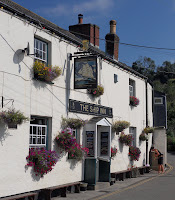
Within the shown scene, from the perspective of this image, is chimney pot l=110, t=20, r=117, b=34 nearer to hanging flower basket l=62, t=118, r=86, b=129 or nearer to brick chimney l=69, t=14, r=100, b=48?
brick chimney l=69, t=14, r=100, b=48

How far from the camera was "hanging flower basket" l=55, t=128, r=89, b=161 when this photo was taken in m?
12.3

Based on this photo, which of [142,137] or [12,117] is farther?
[142,137]

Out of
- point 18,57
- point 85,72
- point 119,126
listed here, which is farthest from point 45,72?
point 119,126

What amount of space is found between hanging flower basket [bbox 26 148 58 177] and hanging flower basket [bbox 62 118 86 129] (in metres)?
1.66

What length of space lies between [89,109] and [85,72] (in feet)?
7.46

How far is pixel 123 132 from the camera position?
18031 millimetres

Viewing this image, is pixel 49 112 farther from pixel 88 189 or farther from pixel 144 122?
pixel 144 122

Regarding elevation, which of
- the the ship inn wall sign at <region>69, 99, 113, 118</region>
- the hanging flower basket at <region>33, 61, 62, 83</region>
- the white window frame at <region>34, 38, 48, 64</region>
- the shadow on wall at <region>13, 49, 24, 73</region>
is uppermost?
the white window frame at <region>34, 38, 48, 64</region>

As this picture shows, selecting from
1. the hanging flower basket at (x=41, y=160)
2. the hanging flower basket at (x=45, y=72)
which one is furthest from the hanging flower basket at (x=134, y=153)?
the hanging flower basket at (x=45, y=72)

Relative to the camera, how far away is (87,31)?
20094mm

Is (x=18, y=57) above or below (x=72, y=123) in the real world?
above

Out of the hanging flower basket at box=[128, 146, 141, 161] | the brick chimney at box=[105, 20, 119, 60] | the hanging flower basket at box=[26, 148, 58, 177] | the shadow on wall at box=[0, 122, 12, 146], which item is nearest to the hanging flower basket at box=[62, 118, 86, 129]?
the hanging flower basket at box=[26, 148, 58, 177]

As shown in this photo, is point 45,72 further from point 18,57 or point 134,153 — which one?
point 134,153

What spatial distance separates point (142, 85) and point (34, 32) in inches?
452
